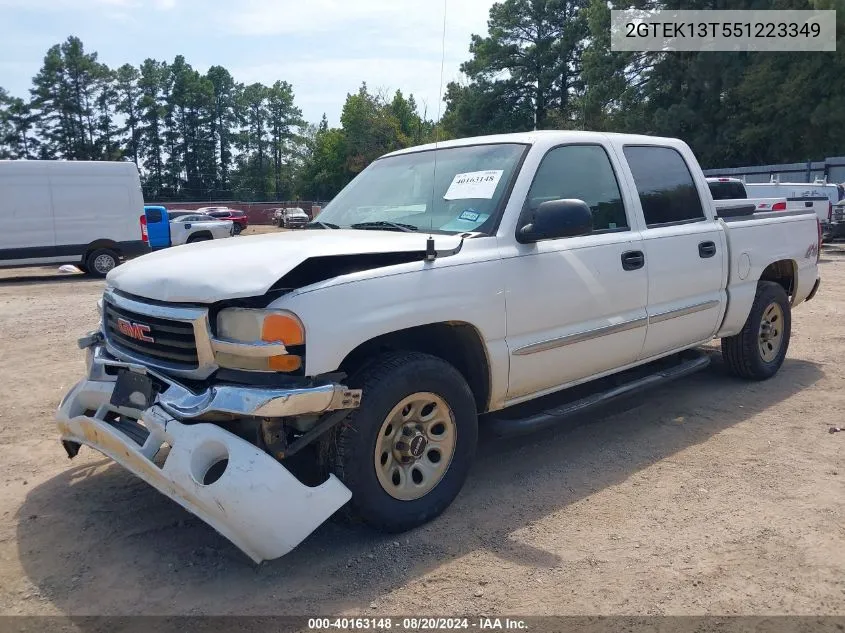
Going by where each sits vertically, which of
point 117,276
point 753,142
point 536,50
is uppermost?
point 536,50

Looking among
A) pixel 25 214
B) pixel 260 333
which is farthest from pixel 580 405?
pixel 25 214

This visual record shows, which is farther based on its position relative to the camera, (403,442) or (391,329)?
(403,442)

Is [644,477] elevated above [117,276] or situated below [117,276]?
below

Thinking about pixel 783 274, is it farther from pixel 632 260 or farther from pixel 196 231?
pixel 196 231

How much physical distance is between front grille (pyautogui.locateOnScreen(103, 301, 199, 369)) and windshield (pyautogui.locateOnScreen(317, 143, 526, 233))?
53.6 inches

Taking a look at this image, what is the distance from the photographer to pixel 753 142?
106 ft

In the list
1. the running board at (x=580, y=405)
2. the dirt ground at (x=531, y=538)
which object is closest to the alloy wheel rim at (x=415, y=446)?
the dirt ground at (x=531, y=538)

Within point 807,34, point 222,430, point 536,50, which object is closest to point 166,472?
point 222,430

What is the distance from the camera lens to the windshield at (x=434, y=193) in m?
3.77

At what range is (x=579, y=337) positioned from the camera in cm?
393

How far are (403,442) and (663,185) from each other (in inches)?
108

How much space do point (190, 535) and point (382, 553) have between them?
3.16 ft

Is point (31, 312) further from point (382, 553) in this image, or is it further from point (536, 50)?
point (536, 50)

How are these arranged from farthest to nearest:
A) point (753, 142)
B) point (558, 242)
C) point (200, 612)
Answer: point (753, 142) < point (558, 242) < point (200, 612)
